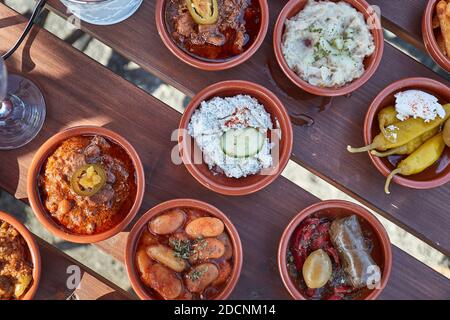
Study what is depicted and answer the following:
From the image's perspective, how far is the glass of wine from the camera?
6.59 ft

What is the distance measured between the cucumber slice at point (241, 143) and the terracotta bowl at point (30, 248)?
0.74 metres

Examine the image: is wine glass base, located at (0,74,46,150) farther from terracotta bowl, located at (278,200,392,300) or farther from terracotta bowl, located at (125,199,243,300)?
terracotta bowl, located at (278,200,392,300)

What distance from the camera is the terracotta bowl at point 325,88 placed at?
1922 millimetres

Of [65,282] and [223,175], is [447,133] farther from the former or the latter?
[65,282]

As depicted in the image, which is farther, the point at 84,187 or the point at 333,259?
A: the point at 333,259

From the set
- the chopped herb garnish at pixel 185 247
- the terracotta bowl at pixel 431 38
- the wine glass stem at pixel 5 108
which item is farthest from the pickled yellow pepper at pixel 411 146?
the wine glass stem at pixel 5 108

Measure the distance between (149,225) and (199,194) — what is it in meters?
0.23

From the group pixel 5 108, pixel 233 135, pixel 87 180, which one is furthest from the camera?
pixel 5 108

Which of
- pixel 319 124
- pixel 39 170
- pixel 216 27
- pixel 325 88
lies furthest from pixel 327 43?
pixel 39 170

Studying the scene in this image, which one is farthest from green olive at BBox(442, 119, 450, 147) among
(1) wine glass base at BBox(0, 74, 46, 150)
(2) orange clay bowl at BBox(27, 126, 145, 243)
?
(1) wine glass base at BBox(0, 74, 46, 150)

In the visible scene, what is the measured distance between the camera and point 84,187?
183cm

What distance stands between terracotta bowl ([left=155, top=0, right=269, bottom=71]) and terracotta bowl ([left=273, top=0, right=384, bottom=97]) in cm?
5

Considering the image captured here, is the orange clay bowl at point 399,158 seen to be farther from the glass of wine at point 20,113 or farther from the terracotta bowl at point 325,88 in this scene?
the glass of wine at point 20,113

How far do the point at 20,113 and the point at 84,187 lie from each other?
0.45 m
